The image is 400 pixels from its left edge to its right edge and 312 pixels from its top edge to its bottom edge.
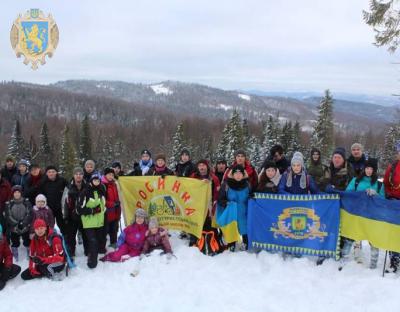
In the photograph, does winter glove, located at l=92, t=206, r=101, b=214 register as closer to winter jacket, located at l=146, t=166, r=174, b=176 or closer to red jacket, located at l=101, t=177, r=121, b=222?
red jacket, located at l=101, t=177, r=121, b=222

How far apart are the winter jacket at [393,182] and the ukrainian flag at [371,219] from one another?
0.39m

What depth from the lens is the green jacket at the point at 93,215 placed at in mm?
8312

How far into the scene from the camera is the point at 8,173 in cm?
911

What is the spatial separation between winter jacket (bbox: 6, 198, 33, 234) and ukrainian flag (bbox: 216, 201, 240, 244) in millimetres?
3939

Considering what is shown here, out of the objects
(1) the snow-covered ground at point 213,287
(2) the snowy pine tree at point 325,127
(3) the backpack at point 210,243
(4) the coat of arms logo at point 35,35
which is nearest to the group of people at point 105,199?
(3) the backpack at point 210,243

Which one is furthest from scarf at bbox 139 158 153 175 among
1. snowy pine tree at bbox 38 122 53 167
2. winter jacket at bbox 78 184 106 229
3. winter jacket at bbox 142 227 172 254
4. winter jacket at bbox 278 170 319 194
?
snowy pine tree at bbox 38 122 53 167

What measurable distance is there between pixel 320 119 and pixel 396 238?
3561 cm

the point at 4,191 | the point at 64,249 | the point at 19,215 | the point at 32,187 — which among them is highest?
the point at 32,187

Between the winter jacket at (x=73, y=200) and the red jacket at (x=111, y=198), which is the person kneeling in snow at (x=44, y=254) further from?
the red jacket at (x=111, y=198)

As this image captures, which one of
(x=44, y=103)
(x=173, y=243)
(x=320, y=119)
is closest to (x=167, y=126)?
(x=44, y=103)

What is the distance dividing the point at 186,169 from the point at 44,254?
3.62 meters

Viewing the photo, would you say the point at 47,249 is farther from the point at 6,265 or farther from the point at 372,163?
the point at 372,163

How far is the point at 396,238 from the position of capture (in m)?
7.21

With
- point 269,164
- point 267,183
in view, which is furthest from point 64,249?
point 269,164
